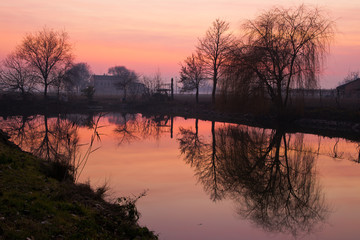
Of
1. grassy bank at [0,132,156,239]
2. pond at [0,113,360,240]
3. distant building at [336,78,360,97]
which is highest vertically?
distant building at [336,78,360,97]

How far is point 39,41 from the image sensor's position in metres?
45.4

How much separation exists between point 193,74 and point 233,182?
37.9 meters

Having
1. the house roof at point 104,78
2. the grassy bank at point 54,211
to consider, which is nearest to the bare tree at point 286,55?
the grassy bank at point 54,211

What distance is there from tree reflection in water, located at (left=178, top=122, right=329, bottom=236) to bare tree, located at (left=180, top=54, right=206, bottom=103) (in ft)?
92.6

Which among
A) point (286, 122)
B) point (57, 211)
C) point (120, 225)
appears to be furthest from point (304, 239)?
point (286, 122)

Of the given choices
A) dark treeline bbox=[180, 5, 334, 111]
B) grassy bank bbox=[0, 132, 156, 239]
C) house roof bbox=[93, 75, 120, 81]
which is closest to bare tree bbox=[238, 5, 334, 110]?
dark treeline bbox=[180, 5, 334, 111]

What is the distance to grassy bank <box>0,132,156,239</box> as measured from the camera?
16.2ft

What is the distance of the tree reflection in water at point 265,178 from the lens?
25.7ft

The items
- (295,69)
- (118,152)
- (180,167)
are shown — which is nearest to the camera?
(180,167)

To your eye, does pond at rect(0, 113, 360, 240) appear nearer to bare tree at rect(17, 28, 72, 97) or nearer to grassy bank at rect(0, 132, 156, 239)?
grassy bank at rect(0, 132, 156, 239)

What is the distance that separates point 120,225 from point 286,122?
70.3ft

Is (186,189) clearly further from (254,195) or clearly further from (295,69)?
(295,69)

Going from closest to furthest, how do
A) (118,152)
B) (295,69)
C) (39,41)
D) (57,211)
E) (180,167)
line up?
(57,211) < (180,167) < (118,152) < (295,69) < (39,41)

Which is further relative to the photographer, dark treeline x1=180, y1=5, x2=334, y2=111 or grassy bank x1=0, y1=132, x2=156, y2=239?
dark treeline x1=180, y1=5, x2=334, y2=111
